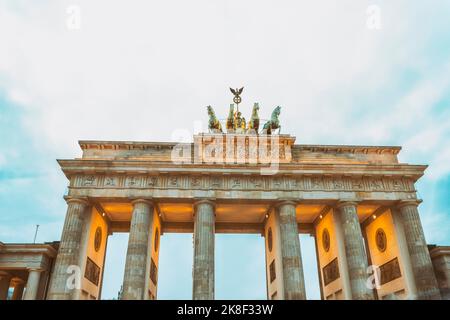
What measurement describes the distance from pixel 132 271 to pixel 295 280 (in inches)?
417

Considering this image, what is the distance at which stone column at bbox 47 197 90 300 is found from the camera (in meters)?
21.1

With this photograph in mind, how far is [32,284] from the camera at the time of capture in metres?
22.1

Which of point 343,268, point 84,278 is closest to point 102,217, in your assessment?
point 84,278

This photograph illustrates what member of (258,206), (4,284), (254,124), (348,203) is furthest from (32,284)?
(348,203)

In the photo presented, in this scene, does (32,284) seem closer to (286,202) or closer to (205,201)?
(205,201)

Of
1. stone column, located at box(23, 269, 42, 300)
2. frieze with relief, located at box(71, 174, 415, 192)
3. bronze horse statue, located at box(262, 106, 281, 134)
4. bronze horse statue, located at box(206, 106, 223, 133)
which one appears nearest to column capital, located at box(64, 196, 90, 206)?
frieze with relief, located at box(71, 174, 415, 192)

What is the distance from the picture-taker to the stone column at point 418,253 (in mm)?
22202

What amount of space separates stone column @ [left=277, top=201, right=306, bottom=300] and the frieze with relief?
5.94 feet

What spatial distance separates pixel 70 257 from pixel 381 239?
23.0m
